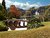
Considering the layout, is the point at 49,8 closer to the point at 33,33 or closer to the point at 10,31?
the point at 33,33

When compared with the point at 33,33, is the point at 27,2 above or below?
above

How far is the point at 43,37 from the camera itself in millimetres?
2449

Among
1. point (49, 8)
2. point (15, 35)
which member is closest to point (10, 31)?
point (15, 35)

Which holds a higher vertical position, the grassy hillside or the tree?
the tree

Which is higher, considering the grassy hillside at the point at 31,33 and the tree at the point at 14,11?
the tree at the point at 14,11

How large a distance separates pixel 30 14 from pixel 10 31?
16.0 inches

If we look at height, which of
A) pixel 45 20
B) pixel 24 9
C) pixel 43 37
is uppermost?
pixel 24 9

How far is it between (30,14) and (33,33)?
0.30 m

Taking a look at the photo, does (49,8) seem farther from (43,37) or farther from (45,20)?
(43,37)

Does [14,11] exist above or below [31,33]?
above

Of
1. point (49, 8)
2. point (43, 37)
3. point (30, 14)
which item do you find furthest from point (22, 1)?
point (43, 37)

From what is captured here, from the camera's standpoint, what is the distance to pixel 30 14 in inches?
99.7

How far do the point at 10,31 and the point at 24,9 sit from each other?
1.33ft

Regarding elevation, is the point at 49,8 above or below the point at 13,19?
above
